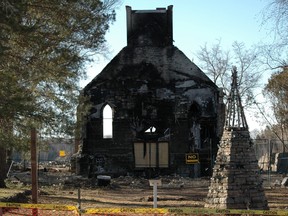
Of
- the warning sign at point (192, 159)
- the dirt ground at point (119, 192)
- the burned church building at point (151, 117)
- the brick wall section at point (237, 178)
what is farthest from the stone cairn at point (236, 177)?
the burned church building at point (151, 117)

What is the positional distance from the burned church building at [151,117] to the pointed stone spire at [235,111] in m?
18.7

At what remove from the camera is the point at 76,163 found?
33.8 m

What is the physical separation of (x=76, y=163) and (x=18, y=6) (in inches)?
899

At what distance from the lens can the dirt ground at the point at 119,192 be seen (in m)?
18.3

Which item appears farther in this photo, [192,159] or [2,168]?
[192,159]

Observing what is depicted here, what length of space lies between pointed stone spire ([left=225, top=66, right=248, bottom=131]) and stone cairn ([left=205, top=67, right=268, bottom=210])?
100 millimetres

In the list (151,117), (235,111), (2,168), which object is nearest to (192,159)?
(151,117)

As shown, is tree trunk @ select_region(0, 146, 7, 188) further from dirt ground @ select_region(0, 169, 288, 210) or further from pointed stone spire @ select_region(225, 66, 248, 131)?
pointed stone spire @ select_region(225, 66, 248, 131)

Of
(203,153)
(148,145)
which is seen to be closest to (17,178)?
(148,145)

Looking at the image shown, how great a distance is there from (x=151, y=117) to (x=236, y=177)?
2079 centimetres

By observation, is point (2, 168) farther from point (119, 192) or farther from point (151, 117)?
point (151, 117)

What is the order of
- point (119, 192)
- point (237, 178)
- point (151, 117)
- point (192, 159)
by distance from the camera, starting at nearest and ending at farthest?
point (237, 178), point (119, 192), point (192, 159), point (151, 117)

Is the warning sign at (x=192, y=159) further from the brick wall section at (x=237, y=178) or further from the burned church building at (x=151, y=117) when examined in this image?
the brick wall section at (x=237, y=178)

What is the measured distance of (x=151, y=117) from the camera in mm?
34438
